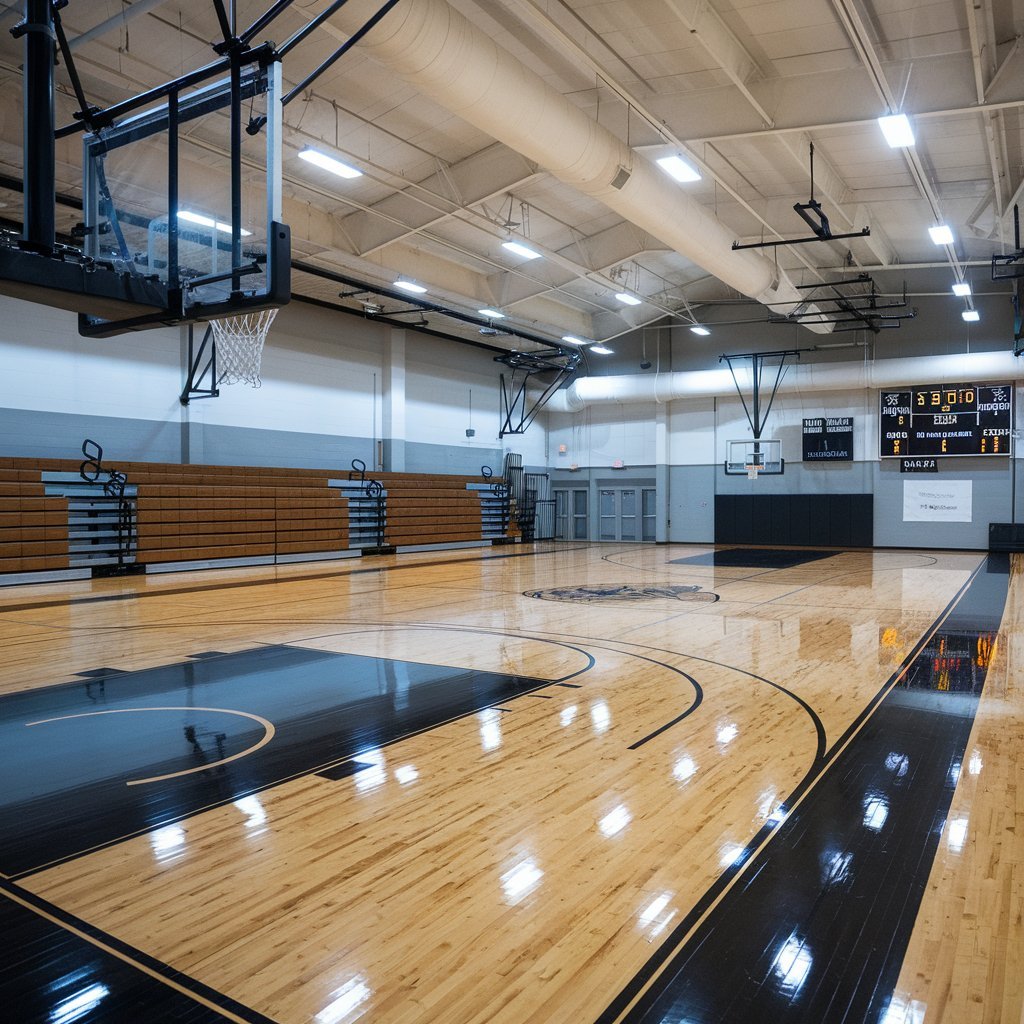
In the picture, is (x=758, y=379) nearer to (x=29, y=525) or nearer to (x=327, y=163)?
(x=327, y=163)

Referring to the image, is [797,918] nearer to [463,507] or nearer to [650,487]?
[463,507]

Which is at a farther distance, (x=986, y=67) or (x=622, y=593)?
(x=622, y=593)

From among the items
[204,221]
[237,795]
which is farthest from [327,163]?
[237,795]

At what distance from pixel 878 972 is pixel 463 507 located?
19231 mm

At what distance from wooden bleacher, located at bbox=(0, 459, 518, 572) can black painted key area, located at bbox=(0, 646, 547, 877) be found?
24.3 ft

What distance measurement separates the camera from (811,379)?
69.5ft

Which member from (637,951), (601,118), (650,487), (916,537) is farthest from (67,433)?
(916,537)

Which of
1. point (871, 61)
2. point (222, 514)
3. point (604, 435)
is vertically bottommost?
point (222, 514)

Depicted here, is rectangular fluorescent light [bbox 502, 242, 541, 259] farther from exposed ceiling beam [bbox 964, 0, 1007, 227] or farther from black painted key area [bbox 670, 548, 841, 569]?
exposed ceiling beam [bbox 964, 0, 1007, 227]

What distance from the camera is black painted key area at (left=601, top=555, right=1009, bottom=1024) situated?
7.49 feet

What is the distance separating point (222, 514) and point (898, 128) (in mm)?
11877

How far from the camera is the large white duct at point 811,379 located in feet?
62.1

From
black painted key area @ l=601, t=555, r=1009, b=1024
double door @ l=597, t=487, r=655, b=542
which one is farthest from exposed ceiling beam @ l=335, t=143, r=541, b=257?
double door @ l=597, t=487, r=655, b=542

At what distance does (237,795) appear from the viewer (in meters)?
3.85
